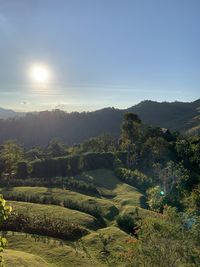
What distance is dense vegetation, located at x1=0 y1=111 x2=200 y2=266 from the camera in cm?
2480

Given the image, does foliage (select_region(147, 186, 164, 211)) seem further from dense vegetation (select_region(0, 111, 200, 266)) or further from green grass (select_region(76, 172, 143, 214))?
green grass (select_region(76, 172, 143, 214))

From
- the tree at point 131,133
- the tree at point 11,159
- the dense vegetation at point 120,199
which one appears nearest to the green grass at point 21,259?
the dense vegetation at point 120,199

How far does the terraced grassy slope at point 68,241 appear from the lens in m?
30.0

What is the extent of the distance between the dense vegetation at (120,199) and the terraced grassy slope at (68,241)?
14 cm

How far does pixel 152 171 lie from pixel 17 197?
1712 inches

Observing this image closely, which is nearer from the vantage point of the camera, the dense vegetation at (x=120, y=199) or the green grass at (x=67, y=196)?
the dense vegetation at (x=120, y=199)

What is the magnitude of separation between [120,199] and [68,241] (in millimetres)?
22768

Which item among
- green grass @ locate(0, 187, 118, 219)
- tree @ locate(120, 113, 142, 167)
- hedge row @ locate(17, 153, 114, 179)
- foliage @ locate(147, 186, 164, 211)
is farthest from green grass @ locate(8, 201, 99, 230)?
A: tree @ locate(120, 113, 142, 167)

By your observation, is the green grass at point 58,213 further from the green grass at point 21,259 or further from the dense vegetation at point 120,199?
the green grass at point 21,259

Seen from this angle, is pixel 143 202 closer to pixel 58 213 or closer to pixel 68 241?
pixel 58 213

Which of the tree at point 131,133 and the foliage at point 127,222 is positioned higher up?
the tree at point 131,133

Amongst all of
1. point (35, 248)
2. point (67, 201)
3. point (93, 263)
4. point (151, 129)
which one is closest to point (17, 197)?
point (67, 201)

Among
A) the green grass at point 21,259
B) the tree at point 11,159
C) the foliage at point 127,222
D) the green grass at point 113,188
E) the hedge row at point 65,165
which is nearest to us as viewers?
the green grass at point 21,259

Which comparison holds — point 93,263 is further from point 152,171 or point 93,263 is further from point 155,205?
point 152,171
